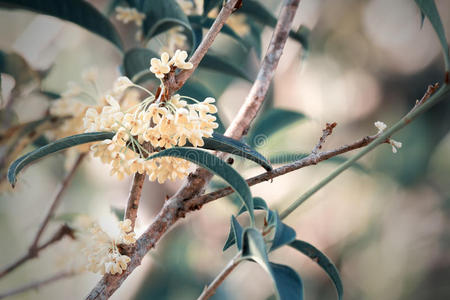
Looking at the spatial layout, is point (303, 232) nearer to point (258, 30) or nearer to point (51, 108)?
point (258, 30)

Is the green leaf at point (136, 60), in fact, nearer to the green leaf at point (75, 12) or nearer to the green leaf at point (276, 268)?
the green leaf at point (75, 12)

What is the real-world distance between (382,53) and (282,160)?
1.36 meters

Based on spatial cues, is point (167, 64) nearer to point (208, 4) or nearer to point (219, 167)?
point (219, 167)

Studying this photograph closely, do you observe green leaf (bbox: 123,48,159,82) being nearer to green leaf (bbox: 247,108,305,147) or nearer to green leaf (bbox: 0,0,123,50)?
green leaf (bbox: 0,0,123,50)

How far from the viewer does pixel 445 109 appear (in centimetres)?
162

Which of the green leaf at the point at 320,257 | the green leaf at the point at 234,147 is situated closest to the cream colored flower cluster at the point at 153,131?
the green leaf at the point at 234,147

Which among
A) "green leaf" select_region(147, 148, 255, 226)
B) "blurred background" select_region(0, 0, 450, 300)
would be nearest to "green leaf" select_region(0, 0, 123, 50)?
"green leaf" select_region(147, 148, 255, 226)

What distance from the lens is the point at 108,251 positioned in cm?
39

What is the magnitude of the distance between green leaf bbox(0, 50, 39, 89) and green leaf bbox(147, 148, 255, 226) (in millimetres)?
510

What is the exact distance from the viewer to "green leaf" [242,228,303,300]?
298 mm

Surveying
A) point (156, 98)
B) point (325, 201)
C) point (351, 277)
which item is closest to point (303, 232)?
point (325, 201)

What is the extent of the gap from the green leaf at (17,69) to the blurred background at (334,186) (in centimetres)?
62

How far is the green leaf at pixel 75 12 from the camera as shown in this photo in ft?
1.87

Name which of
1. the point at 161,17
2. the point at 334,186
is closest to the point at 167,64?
the point at 161,17
